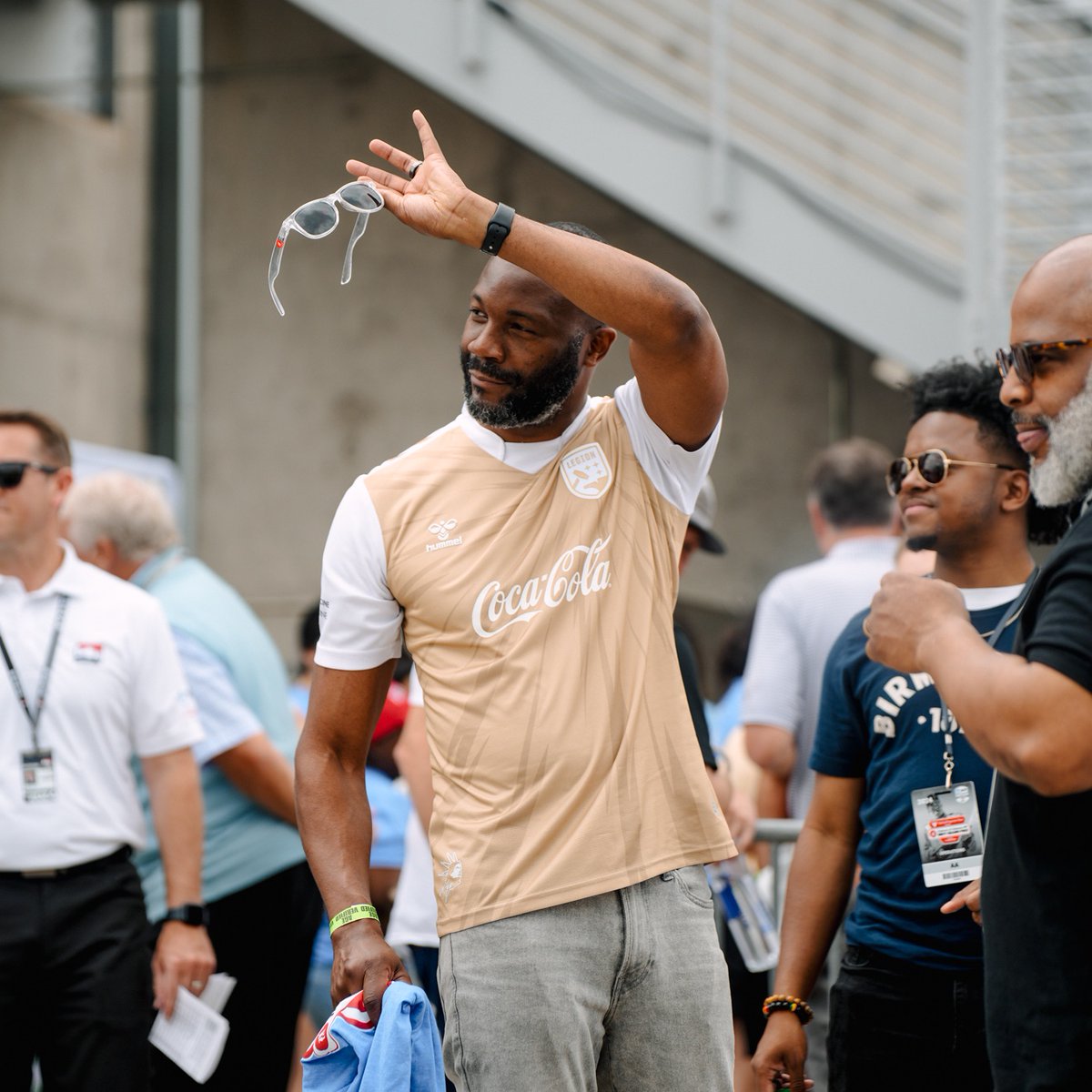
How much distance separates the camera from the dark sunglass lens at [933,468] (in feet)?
10.3

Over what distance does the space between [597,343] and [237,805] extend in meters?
2.31

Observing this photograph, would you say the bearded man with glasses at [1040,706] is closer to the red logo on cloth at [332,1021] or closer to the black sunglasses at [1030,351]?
the black sunglasses at [1030,351]

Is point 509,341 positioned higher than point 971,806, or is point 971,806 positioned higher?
point 509,341

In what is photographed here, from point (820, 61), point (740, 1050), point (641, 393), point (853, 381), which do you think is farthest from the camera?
point (853, 381)

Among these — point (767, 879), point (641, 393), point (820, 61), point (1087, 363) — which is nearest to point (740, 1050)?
point (767, 879)

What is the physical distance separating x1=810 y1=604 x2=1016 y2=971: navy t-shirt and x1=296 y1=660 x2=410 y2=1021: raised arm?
96cm

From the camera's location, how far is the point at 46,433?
422cm

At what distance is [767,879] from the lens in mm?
4680

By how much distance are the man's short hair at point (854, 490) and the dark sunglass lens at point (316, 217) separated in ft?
9.28

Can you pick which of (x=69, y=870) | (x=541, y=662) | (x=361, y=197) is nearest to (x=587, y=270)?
(x=361, y=197)

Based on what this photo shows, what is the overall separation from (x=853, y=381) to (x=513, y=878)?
6517mm

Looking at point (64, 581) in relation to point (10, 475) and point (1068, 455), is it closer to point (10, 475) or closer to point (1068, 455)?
point (10, 475)

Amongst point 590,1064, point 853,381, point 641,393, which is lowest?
point 590,1064

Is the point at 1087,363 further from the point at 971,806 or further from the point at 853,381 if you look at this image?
the point at 853,381
